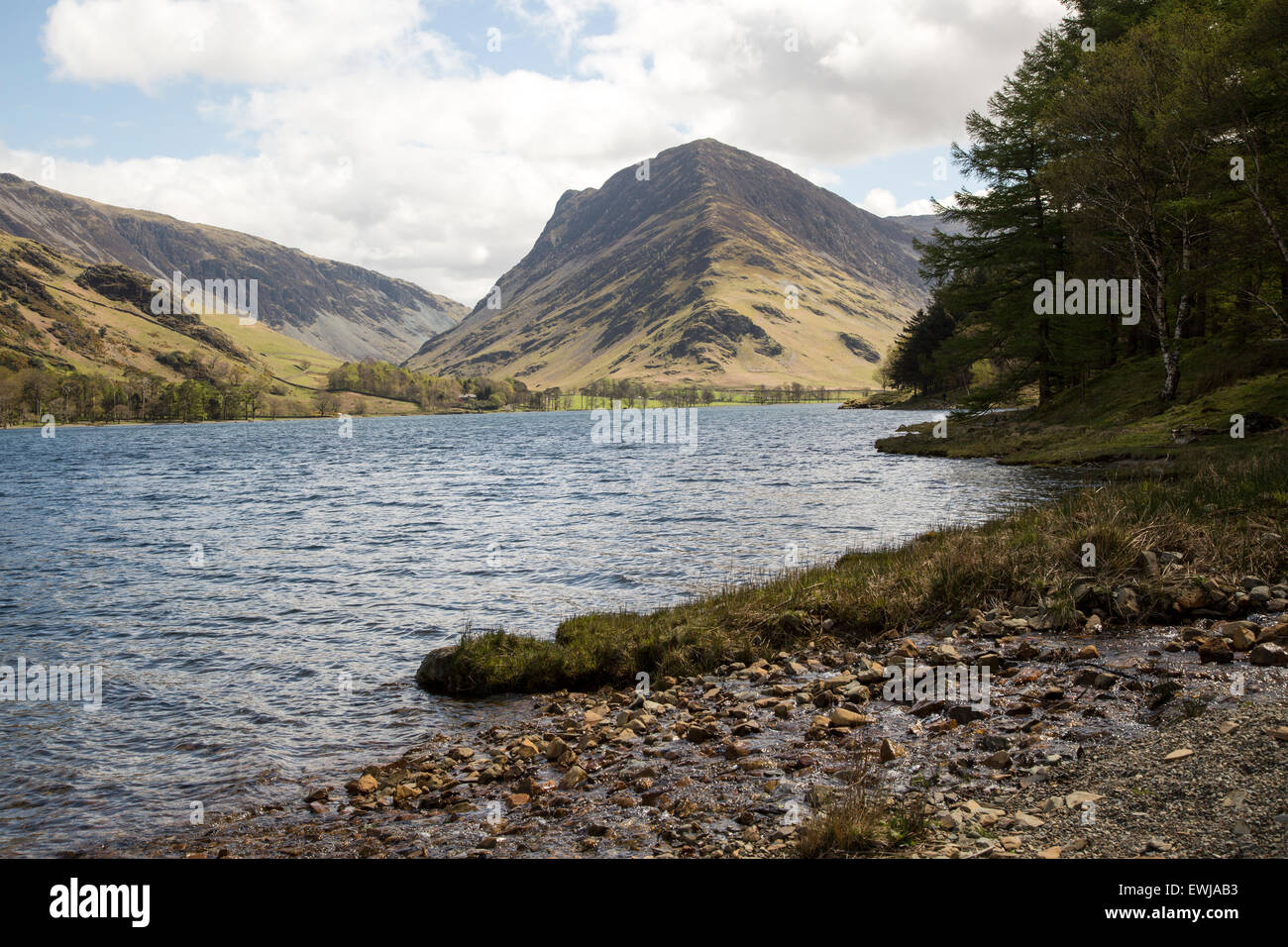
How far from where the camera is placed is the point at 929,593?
53.2ft

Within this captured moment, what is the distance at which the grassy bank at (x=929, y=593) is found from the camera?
14.4 metres

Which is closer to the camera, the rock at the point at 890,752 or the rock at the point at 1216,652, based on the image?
the rock at the point at 890,752

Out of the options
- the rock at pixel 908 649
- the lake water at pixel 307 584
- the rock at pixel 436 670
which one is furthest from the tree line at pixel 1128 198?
the rock at pixel 436 670

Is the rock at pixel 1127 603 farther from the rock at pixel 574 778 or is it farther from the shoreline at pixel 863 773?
the rock at pixel 574 778

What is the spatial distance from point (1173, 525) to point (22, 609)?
30.2 metres

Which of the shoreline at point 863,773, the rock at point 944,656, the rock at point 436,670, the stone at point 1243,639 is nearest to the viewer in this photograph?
the shoreline at point 863,773

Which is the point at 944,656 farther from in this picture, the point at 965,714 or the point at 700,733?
the point at 700,733

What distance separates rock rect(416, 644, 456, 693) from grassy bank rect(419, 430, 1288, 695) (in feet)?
0.09

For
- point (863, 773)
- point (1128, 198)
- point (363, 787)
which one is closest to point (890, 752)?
point (863, 773)

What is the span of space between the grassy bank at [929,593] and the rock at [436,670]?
0.09 ft

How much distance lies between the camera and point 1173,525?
16.2m

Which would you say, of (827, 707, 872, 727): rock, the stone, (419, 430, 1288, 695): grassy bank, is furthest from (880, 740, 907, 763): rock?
the stone

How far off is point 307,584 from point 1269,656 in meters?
24.4
